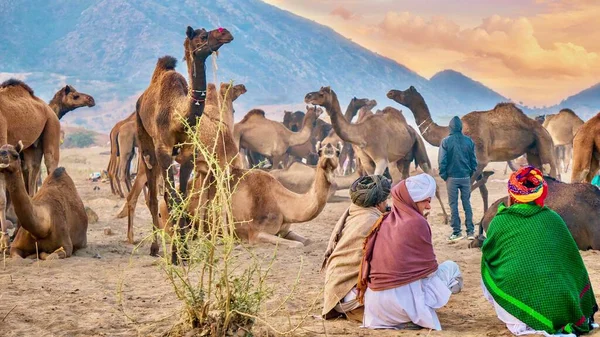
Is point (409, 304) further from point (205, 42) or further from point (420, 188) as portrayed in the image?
point (205, 42)

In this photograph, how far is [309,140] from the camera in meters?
23.6

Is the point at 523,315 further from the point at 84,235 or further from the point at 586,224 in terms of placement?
the point at 84,235

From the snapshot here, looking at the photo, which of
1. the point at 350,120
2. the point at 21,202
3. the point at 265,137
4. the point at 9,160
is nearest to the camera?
the point at 9,160

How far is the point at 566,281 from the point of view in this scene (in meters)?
5.43

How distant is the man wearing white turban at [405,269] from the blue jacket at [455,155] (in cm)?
504

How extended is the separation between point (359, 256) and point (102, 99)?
401 ft

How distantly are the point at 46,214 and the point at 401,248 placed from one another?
4493mm

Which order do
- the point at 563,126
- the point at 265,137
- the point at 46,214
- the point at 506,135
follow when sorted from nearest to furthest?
the point at 46,214 < the point at 506,135 < the point at 265,137 < the point at 563,126

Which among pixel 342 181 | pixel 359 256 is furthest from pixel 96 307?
pixel 342 181

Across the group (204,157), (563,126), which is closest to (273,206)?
(204,157)

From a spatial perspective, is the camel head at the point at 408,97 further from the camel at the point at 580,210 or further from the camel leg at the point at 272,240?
the camel at the point at 580,210

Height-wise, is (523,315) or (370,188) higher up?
(370,188)

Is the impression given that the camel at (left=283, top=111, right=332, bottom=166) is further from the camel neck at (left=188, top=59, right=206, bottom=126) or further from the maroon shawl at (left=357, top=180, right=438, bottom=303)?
the maroon shawl at (left=357, top=180, right=438, bottom=303)

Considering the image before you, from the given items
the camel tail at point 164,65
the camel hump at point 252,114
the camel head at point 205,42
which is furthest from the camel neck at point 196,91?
the camel hump at point 252,114
